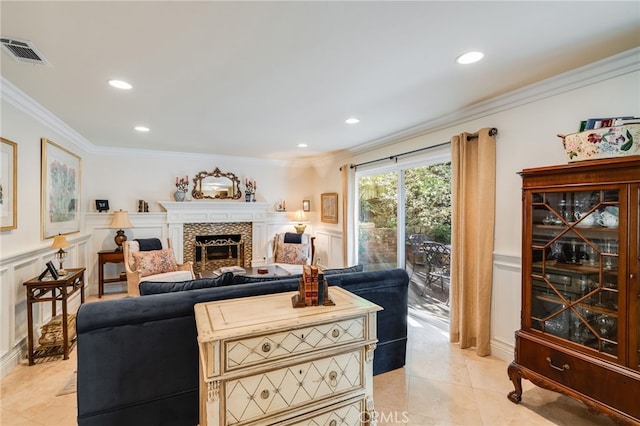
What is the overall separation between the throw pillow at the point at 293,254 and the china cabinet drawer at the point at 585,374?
3694 mm

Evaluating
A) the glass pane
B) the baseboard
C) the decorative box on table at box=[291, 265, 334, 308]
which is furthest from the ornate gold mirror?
the baseboard

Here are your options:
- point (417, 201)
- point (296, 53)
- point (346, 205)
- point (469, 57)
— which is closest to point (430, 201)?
point (417, 201)

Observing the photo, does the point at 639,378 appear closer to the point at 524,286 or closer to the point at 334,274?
the point at 524,286

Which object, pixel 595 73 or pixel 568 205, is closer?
pixel 568 205

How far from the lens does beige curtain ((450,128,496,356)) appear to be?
9.41ft

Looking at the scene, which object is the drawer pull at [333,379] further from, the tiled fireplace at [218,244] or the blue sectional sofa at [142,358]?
the tiled fireplace at [218,244]

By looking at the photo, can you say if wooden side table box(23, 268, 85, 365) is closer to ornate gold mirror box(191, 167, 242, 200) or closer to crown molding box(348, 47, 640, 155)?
ornate gold mirror box(191, 167, 242, 200)

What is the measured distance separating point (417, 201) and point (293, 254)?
2.50m

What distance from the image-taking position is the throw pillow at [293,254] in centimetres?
542

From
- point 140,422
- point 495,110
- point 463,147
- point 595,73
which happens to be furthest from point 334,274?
point 595,73

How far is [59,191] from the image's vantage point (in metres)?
3.68

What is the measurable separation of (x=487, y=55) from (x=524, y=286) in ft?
5.54

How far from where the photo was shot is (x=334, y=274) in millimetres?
2631

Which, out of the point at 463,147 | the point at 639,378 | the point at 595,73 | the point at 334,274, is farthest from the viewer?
the point at 463,147
